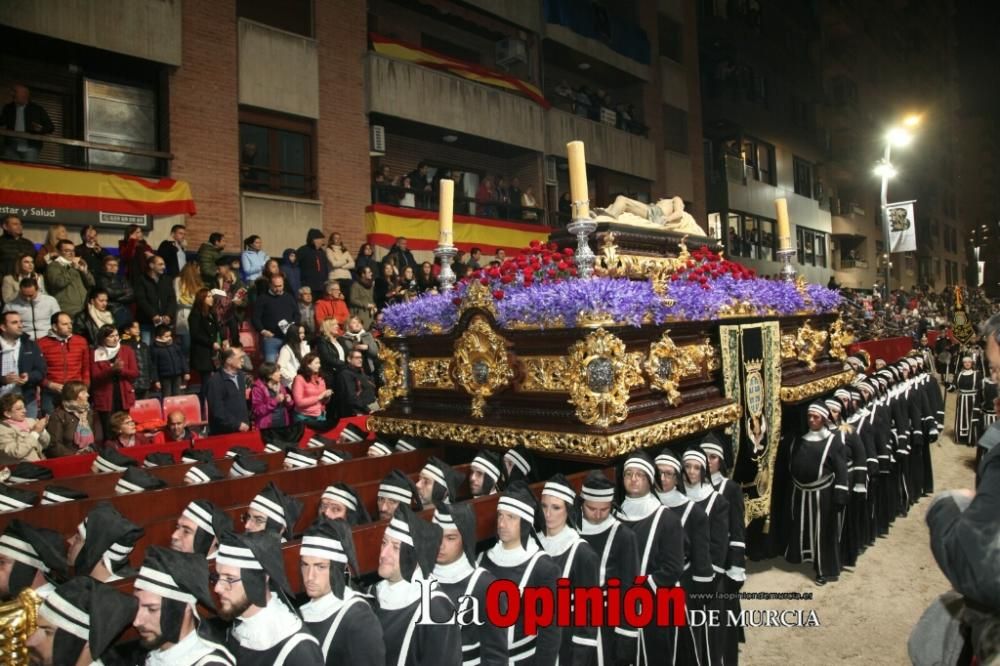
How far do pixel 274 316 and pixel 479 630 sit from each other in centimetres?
789

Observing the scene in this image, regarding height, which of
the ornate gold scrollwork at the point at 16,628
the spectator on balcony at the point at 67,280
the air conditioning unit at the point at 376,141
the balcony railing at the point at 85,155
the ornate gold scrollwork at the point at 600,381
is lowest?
the ornate gold scrollwork at the point at 16,628

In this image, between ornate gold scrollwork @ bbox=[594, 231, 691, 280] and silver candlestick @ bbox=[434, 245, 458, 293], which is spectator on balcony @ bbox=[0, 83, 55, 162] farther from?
ornate gold scrollwork @ bbox=[594, 231, 691, 280]

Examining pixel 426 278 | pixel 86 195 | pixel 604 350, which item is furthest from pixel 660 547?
pixel 86 195

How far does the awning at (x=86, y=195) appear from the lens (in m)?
10.6

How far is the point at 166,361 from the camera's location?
9125mm

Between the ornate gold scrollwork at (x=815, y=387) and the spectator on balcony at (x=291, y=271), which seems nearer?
the ornate gold scrollwork at (x=815, y=387)

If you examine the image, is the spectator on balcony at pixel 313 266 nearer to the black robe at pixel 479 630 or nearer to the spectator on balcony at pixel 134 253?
the spectator on balcony at pixel 134 253

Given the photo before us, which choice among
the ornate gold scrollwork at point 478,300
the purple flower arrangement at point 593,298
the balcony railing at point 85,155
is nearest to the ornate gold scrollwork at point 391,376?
the purple flower arrangement at point 593,298

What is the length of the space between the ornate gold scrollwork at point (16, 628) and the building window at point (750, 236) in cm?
2731

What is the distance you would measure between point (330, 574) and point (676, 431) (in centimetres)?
332

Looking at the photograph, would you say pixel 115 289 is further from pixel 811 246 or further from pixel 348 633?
pixel 811 246

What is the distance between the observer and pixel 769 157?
103 ft

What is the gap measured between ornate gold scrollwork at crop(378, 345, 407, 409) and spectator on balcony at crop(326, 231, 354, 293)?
6063 millimetres

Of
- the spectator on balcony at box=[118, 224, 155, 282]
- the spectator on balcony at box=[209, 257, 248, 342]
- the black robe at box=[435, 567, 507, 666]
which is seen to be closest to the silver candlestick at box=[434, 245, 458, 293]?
the black robe at box=[435, 567, 507, 666]
